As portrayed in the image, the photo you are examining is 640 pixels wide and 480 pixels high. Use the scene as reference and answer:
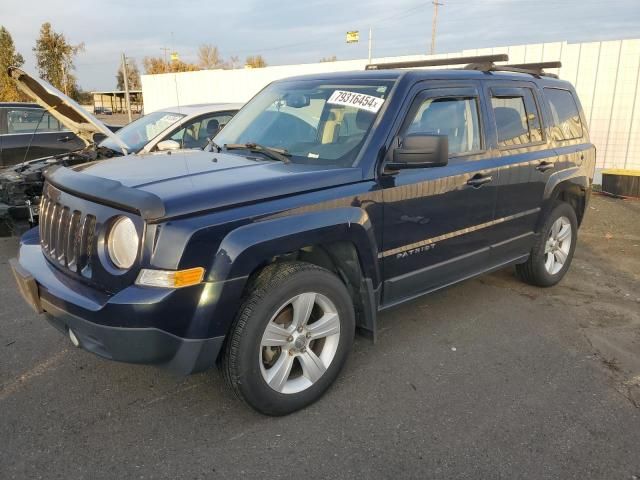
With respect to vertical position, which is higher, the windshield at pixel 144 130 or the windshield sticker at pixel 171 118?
the windshield sticker at pixel 171 118

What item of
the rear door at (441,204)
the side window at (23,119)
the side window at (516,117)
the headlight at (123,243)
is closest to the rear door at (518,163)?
the side window at (516,117)

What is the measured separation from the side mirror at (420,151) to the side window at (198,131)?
158 inches

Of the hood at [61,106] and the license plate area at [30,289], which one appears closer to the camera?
the license plate area at [30,289]

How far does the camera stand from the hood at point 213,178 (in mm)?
2566

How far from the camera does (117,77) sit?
76.4m

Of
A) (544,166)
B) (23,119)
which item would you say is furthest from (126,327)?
(23,119)

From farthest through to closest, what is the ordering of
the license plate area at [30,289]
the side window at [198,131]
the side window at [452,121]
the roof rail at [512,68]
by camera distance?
the side window at [198,131] < the roof rail at [512,68] < the side window at [452,121] < the license plate area at [30,289]

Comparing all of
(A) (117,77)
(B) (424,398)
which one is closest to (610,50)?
(B) (424,398)

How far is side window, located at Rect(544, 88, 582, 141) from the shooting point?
189 inches

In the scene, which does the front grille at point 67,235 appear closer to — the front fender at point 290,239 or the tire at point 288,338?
the front fender at point 290,239

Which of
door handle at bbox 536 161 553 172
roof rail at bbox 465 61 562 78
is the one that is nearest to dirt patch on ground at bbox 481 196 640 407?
door handle at bbox 536 161 553 172

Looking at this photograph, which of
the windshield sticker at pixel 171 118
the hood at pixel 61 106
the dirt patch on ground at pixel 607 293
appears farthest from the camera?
the windshield sticker at pixel 171 118

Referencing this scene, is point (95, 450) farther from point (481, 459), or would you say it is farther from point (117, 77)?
point (117, 77)

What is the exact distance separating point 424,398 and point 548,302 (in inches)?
88.0
